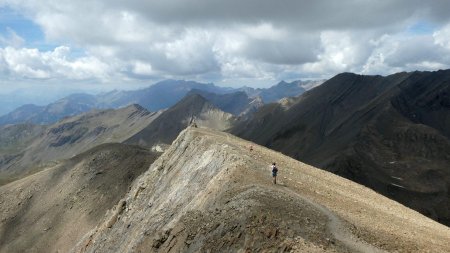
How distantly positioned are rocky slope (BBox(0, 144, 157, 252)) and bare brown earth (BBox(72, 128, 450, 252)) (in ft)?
131

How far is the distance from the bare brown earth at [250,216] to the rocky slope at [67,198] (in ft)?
131

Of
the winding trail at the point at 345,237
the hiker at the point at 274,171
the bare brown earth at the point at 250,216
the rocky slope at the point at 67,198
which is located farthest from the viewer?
the rocky slope at the point at 67,198

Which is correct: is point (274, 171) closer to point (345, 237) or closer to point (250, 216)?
point (250, 216)

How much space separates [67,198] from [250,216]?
94.0 meters

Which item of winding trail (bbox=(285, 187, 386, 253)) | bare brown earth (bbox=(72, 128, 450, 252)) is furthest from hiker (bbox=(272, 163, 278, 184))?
winding trail (bbox=(285, 187, 386, 253))

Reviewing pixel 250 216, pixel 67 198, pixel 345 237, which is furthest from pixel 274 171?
pixel 67 198

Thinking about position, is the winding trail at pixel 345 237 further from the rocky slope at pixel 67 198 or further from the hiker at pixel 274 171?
the rocky slope at pixel 67 198

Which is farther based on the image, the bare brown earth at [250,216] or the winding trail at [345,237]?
the bare brown earth at [250,216]

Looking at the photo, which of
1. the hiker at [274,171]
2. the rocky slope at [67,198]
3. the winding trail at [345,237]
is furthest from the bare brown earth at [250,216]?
the rocky slope at [67,198]

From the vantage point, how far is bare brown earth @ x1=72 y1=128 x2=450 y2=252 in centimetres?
3347

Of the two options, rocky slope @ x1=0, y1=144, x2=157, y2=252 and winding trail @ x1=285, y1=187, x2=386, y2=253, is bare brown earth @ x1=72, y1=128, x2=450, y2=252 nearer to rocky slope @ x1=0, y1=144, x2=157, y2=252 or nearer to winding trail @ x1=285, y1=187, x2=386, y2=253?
winding trail @ x1=285, y1=187, x2=386, y2=253

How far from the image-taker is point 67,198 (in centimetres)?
11706

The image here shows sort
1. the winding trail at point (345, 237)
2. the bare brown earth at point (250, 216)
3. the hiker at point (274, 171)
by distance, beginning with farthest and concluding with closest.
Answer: the hiker at point (274, 171)
the bare brown earth at point (250, 216)
the winding trail at point (345, 237)

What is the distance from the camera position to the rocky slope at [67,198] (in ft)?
354
